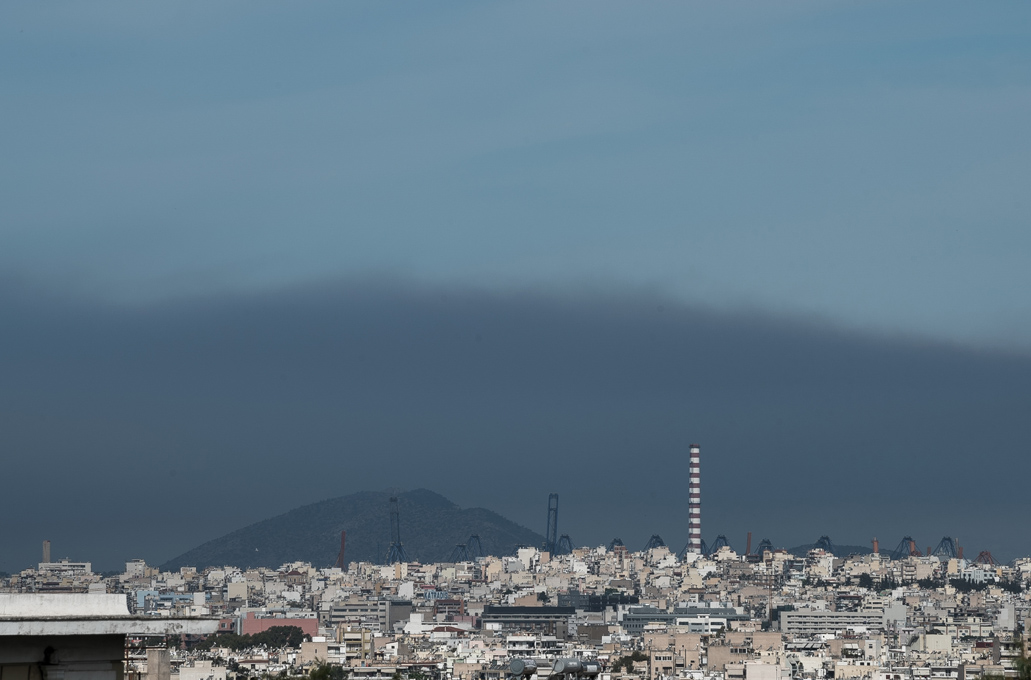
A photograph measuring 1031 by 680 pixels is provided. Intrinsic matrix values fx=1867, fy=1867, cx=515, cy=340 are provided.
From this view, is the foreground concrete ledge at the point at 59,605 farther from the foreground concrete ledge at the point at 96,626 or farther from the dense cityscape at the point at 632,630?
the dense cityscape at the point at 632,630

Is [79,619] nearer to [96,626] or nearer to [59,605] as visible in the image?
[96,626]

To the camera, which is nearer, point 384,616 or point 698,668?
point 698,668

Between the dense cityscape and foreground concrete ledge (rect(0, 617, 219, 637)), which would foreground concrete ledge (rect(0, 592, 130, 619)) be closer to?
foreground concrete ledge (rect(0, 617, 219, 637))

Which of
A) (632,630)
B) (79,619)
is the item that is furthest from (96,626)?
(632,630)

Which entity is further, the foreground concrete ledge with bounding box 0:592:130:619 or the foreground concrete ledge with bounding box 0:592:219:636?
the foreground concrete ledge with bounding box 0:592:130:619

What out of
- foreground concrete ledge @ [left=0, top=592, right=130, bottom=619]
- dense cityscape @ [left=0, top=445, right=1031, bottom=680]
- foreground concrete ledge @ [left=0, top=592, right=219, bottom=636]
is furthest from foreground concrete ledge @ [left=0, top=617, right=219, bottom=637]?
dense cityscape @ [left=0, top=445, right=1031, bottom=680]

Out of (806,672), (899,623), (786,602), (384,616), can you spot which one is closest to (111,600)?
(806,672)

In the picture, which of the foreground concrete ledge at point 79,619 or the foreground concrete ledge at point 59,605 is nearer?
the foreground concrete ledge at point 79,619

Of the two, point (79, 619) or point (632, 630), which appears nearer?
point (79, 619)

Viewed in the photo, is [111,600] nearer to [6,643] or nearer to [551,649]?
[6,643]

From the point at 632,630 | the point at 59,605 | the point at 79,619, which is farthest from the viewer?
the point at 632,630

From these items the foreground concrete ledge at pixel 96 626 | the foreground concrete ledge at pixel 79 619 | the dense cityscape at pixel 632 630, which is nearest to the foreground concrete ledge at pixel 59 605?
the foreground concrete ledge at pixel 79 619
